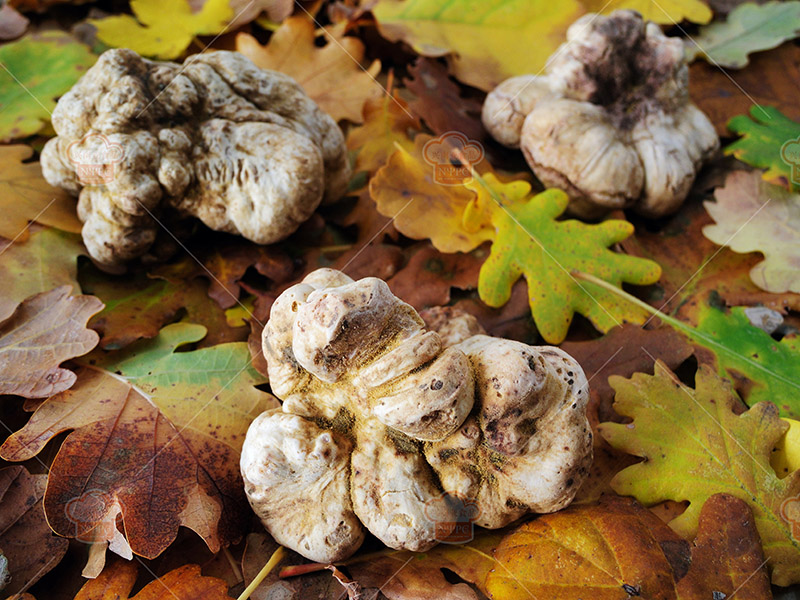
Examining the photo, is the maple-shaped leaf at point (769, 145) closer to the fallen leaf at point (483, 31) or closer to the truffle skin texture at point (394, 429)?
the fallen leaf at point (483, 31)

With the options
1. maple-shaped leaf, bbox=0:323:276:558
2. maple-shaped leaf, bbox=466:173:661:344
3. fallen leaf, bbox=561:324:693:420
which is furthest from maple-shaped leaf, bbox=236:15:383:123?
fallen leaf, bbox=561:324:693:420

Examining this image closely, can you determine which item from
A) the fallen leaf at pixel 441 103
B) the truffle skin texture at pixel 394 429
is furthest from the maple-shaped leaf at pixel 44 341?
the fallen leaf at pixel 441 103

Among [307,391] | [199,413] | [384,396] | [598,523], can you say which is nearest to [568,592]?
[598,523]

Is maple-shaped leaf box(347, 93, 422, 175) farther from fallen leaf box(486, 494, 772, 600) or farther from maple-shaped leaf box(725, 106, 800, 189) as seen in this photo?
fallen leaf box(486, 494, 772, 600)

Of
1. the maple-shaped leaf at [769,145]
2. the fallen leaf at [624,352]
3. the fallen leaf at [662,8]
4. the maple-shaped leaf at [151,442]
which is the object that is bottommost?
the maple-shaped leaf at [151,442]

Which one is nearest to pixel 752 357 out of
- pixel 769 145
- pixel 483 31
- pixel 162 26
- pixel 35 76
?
pixel 769 145

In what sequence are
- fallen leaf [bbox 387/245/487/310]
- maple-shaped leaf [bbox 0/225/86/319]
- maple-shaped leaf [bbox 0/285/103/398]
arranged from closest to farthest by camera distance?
maple-shaped leaf [bbox 0/285/103/398] → maple-shaped leaf [bbox 0/225/86/319] → fallen leaf [bbox 387/245/487/310]

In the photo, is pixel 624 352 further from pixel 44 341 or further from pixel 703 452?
pixel 44 341
